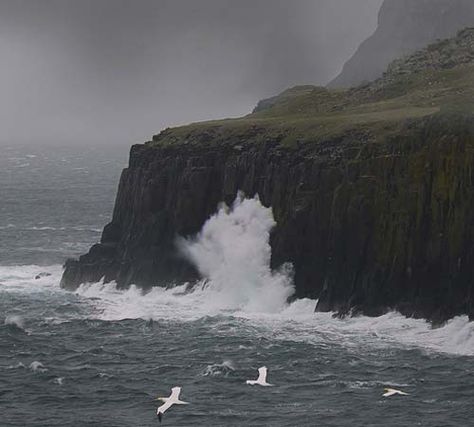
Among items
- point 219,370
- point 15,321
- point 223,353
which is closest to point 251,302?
point 223,353

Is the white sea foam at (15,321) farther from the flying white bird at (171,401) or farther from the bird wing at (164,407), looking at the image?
the bird wing at (164,407)

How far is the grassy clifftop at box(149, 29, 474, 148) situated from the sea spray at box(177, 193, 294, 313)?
7.60 meters

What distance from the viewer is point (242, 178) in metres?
117

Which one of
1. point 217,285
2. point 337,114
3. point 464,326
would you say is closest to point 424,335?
point 464,326

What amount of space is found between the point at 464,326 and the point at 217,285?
28.1 meters

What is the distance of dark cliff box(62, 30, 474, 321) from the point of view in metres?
99.2

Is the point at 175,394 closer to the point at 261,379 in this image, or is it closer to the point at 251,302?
the point at 261,379

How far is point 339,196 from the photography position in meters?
106

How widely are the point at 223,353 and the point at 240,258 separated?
80.6ft

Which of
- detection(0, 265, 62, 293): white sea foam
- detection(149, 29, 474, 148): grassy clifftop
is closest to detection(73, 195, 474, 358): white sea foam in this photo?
detection(0, 265, 62, 293): white sea foam

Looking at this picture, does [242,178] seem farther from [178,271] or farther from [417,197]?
[417,197]

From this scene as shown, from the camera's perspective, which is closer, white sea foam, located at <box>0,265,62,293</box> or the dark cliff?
the dark cliff

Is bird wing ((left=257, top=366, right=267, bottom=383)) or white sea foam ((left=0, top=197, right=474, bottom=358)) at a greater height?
white sea foam ((left=0, top=197, right=474, bottom=358))

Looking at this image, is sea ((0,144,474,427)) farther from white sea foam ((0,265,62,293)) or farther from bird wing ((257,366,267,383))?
bird wing ((257,366,267,383))
